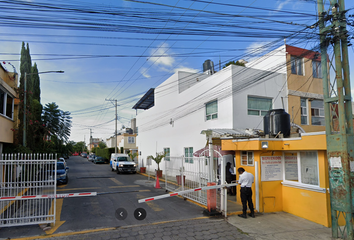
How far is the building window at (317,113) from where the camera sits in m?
16.4

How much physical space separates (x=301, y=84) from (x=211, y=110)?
6249 mm

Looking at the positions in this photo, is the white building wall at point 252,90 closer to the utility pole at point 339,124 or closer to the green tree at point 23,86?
the utility pole at point 339,124

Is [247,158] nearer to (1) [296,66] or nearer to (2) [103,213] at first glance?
(2) [103,213]

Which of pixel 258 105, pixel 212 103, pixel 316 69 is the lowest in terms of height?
pixel 258 105

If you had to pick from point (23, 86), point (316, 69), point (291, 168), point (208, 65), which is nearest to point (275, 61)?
point (316, 69)

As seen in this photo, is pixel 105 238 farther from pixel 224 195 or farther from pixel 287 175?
pixel 287 175

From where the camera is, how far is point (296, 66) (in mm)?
16062

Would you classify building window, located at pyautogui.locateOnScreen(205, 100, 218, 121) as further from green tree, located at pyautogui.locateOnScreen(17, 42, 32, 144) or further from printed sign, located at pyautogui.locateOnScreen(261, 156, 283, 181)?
green tree, located at pyautogui.locateOnScreen(17, 42, 32, 144)

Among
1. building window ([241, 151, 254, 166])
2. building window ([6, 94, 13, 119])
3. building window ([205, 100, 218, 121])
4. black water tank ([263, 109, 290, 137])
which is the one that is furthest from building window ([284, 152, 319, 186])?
building window ([6, 94, 13, 119])

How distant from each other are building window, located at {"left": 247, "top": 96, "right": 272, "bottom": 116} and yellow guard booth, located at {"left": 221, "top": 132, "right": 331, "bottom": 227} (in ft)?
17.6

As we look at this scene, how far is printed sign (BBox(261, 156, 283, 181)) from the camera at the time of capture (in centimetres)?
872

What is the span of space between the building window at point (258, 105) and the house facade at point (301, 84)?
4.81ft

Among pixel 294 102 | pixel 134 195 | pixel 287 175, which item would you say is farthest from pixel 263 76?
pixel 134 195

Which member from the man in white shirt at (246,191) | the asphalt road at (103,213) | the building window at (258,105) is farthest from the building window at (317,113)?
the asphalt road at (103,213)
